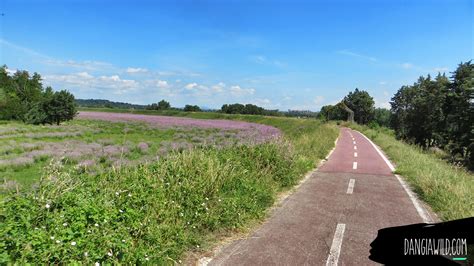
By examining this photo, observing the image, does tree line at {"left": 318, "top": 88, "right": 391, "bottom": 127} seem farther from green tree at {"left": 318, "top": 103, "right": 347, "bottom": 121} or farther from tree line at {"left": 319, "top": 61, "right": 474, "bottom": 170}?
tree line at {"left": 319, "top": 61, "right": 474, "bottom": 170}

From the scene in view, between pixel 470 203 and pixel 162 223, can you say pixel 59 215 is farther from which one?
pixel 470 203

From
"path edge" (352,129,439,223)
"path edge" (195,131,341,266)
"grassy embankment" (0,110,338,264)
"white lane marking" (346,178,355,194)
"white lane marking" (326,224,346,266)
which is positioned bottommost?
"path edge" (195,131,341,266)

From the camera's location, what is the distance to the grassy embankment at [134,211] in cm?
341

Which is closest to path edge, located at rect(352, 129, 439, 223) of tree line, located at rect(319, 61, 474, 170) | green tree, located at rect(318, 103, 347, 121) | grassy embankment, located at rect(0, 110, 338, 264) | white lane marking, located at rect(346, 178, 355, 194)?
white lane marking, located at rect(346, 178, 355, 194)

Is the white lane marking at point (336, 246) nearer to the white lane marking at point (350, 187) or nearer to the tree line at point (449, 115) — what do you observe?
the white lane marking at point (350, 187)

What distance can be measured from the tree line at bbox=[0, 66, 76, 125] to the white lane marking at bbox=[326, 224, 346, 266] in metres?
48.2

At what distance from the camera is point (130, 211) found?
4492mm

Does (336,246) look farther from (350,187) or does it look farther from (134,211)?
(350,187)

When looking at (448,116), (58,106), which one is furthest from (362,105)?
(58,106)

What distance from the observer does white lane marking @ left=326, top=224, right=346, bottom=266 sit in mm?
4684

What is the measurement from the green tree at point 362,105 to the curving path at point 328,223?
374ft

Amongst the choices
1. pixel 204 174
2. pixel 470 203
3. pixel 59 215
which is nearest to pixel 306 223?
pixel 204 174

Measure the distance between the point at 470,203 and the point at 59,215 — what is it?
8.42m

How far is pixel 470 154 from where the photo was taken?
38000mm
